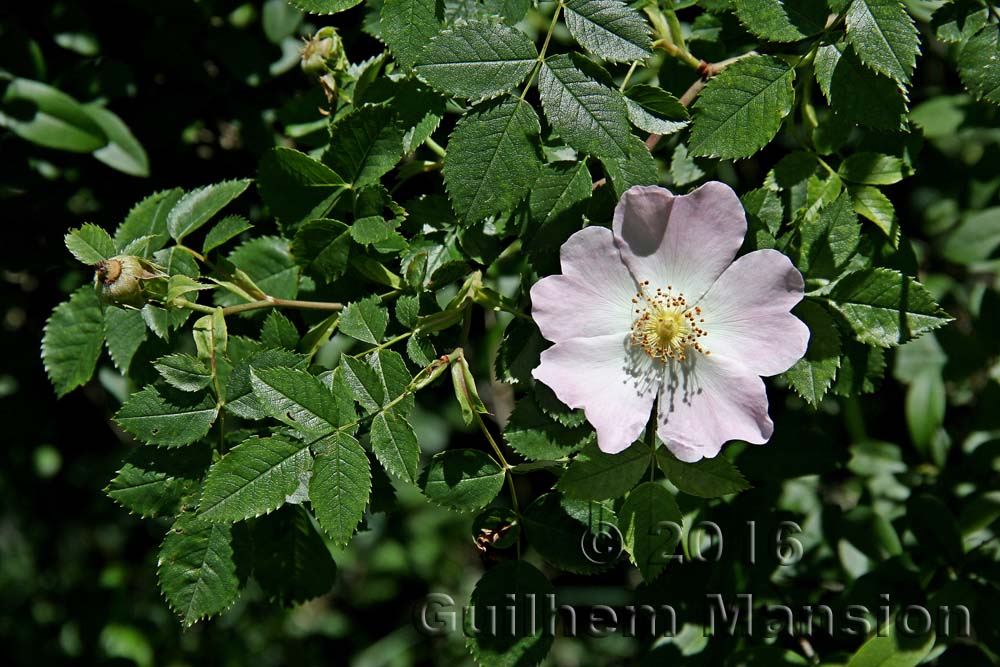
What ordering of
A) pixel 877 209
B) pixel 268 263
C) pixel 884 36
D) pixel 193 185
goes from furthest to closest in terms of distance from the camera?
pixel 193 185, pixel 268 263, pixel 877 209, pixel 884 36

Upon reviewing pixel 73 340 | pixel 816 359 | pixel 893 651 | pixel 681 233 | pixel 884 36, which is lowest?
pixel 893 651

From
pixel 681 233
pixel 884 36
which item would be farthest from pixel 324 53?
pixel 884 36

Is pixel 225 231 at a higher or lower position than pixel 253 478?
higher

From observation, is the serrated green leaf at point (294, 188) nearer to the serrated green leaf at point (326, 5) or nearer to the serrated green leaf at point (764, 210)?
the serrated green leaf at point (326, 5)

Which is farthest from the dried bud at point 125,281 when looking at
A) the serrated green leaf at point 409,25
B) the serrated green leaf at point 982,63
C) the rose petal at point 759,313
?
the serrated green leaf at point 982,63

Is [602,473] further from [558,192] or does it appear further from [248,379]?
[248,379]

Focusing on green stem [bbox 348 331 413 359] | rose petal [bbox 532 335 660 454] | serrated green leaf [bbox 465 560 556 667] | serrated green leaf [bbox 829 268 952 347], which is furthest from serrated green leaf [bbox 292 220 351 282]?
serrated green leaf [bbox 829 268 952 347]

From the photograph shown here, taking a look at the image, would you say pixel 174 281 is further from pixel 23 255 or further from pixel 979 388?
pixel 979 388

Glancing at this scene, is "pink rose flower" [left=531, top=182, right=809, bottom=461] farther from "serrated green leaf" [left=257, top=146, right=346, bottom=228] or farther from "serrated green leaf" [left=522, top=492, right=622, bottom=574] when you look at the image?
"serrated green leaf" [left=257, top=146, right=346, bottom=228]
